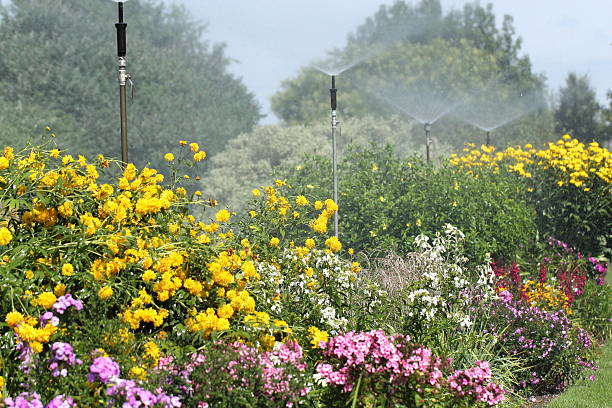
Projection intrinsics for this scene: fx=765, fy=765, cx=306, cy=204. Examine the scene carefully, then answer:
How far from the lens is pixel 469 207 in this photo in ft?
27.1

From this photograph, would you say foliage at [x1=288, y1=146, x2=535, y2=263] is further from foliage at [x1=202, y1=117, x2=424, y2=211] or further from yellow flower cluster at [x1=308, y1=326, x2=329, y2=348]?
foliage at [x1=202, y1=117, x2=424, y2=211]

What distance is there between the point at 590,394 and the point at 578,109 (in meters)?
23.4

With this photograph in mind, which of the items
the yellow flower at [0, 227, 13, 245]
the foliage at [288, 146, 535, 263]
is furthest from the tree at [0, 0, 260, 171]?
the yellow flower at [0, 227, 13, 245]

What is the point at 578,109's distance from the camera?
27.2 meters

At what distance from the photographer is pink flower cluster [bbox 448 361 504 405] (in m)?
3.58

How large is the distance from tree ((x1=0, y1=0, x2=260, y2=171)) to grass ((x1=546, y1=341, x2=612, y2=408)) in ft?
47.9

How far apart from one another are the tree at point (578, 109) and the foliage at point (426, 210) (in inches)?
745

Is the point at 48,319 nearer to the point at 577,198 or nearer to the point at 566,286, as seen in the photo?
the point at 566,286

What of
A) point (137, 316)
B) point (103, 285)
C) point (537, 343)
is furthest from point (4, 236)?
point (537, 343)

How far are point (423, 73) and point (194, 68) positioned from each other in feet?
30.7

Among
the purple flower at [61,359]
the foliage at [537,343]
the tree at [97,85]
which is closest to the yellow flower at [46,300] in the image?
the purple flower at [61,359]

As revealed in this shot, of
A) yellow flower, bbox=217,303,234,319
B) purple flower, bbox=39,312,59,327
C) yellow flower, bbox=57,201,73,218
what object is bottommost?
yellow flower, bbox=217,303,234,319

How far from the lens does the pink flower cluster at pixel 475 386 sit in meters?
3.58

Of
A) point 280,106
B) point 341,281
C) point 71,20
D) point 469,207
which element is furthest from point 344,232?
point 280,106
